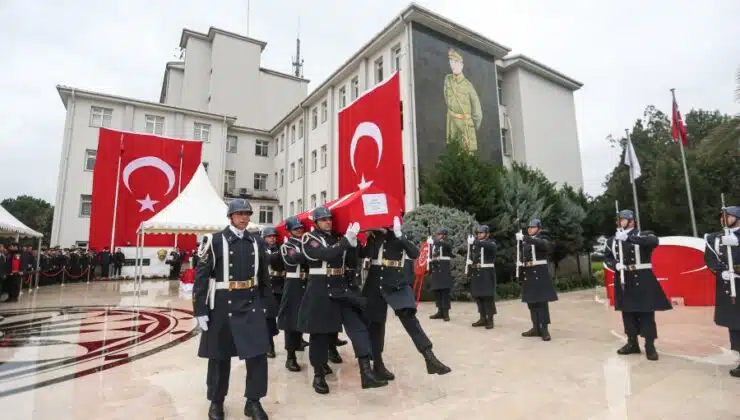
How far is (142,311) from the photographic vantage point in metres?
11.0

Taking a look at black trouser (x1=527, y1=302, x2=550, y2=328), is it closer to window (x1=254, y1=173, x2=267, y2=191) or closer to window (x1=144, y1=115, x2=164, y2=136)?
window (x1=144, y1=115, x2=164, y2=136)

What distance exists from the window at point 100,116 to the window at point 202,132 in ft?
17.5

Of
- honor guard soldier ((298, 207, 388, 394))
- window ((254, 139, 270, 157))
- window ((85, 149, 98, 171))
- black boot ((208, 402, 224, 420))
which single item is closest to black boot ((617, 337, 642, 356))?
honor guard soldier ((298, 207, 388, 394))

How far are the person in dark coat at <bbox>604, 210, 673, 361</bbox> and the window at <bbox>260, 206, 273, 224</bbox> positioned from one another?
2899 centimetres

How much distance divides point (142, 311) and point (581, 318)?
11.2m

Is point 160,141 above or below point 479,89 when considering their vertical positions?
below

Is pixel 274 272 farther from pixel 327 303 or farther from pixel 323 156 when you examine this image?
pixel 323 156

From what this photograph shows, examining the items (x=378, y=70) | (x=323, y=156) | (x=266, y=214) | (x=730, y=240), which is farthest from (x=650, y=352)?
(x=266, y=214)

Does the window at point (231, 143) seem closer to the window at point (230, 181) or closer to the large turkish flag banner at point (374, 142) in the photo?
the window at point (230, 181)

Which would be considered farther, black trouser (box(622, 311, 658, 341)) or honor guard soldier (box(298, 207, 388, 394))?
black trouser (box(622, 311, 658, 341))

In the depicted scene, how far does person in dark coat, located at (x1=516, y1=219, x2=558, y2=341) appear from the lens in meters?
7.02

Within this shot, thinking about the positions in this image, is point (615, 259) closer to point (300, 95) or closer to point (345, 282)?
point (345, 282)

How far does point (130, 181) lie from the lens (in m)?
16.4

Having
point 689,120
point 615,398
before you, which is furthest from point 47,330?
point 689,120
